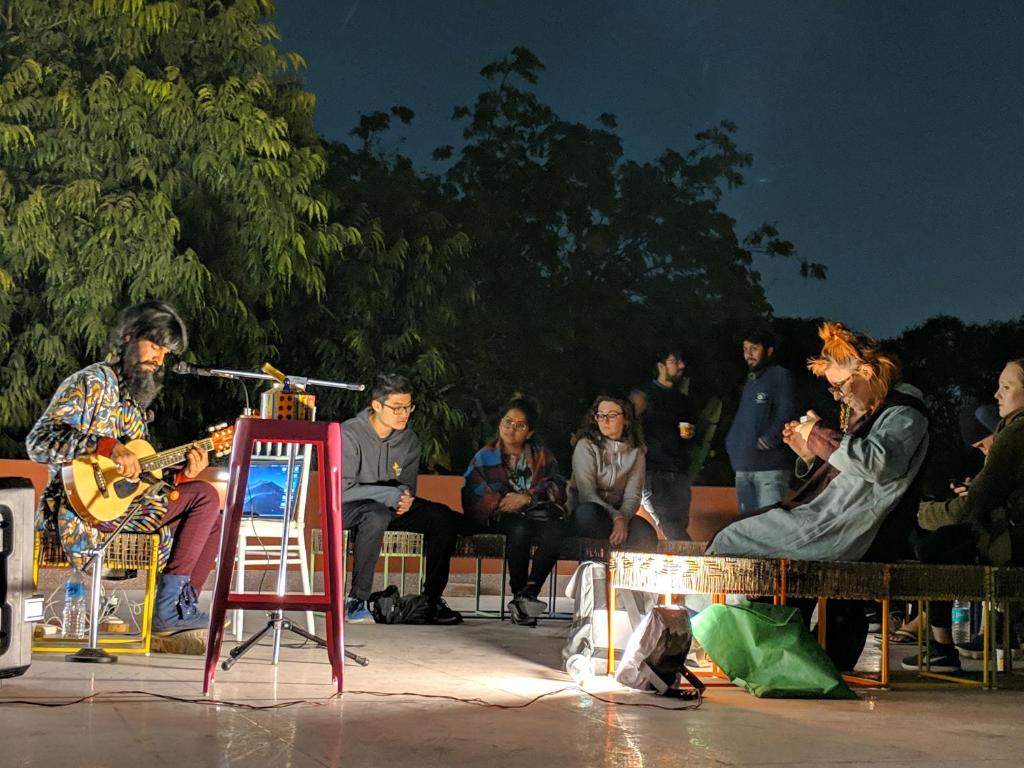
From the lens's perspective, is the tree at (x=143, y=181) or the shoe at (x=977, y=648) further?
the tree at (x=143, y=181)

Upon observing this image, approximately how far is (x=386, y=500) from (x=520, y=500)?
0.75 m

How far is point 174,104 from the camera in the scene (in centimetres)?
1286

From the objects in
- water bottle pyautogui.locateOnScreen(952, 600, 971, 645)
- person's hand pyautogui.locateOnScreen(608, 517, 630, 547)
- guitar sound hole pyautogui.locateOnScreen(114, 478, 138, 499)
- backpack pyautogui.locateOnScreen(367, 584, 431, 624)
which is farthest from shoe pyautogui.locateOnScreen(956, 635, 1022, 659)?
guitar sound hole pyautogui.locateOnScreen(114, 478, 138, 499)

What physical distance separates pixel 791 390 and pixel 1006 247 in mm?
23824

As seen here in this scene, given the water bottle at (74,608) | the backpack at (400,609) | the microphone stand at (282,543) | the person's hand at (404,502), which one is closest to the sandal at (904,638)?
the backpack at (400,609)

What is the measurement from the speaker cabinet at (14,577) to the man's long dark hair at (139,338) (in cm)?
127

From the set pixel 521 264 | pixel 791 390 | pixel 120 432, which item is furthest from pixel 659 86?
pixel 120 432

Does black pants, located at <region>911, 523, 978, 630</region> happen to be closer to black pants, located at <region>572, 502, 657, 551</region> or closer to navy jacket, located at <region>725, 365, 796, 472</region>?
black pants, located at <region>572, 502, 657, 551</region>

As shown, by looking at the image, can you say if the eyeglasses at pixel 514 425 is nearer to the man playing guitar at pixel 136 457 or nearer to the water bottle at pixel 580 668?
the man playing guitar at pixel 136 457

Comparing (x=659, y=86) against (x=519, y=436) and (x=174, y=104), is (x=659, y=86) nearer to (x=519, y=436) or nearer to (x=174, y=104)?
(x=174, y=104)

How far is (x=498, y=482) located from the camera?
736 centimetres

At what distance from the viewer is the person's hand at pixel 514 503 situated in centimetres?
719

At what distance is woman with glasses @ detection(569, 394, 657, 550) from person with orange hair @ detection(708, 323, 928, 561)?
1.89 meters

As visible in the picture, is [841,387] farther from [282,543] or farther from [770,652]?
[282,543]
